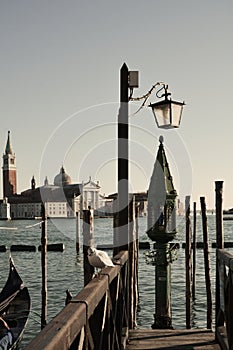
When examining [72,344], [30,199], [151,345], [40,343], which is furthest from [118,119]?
[30,199]

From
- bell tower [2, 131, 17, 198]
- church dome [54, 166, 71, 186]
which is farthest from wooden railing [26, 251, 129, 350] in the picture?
bell tower [2, 131, 17, 198]

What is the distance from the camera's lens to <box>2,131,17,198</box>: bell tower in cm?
12319

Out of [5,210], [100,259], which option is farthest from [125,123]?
[5,210]

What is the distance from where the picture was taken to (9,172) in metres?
124

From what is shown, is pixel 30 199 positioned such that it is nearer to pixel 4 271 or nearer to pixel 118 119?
pixel 4 271

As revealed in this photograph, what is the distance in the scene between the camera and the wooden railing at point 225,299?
408 centimetres

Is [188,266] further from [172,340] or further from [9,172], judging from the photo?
[9,172]

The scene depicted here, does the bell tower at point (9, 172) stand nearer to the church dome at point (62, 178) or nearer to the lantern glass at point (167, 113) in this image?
the church dome at point (62, 178)

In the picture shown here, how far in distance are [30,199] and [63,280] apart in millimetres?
96920

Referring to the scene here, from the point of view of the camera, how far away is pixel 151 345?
528cm

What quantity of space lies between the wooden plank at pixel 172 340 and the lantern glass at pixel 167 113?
2.07 m

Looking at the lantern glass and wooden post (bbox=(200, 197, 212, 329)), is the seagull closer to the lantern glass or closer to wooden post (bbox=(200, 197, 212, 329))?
the lantern glass

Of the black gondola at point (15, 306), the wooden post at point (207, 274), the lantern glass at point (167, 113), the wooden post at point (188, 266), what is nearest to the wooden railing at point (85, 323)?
the lantern glass at point (167, 113)

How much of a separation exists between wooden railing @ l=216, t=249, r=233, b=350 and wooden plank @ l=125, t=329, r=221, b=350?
0.18 meters
